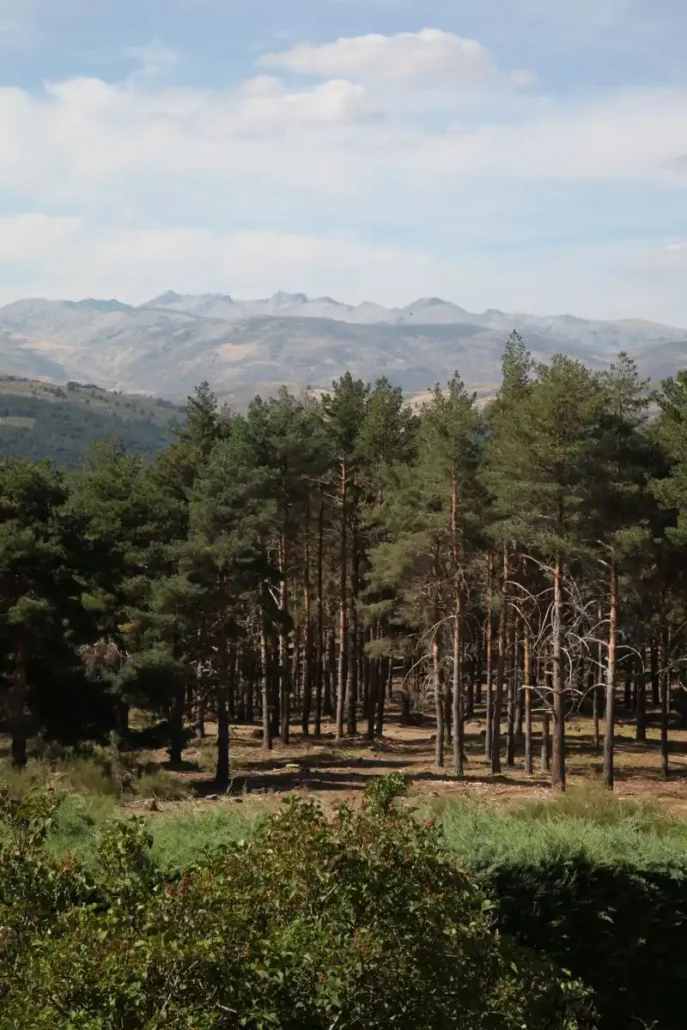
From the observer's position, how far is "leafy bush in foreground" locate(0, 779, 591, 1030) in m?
5.32

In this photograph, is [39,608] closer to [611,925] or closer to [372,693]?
[611,925]

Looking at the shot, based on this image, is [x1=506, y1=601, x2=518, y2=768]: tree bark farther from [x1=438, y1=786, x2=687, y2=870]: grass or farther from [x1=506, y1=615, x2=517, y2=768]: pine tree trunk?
[x1=438, y1=786, x2=687, y2=870]: grass

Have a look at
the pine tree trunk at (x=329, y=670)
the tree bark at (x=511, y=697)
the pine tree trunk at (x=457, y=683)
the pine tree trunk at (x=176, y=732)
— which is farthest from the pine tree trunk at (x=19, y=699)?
the pine tree trunk at (x=329, y=670)

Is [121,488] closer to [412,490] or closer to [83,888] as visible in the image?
[412,490]

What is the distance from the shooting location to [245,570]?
30.0 m

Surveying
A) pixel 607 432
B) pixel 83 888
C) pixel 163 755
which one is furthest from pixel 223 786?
pixel 83 888

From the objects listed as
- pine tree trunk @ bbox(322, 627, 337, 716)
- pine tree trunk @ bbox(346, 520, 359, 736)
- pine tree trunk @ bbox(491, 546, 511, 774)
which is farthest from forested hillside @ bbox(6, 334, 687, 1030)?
pine tree trunk @ bbox(322, 627, 337, 716)

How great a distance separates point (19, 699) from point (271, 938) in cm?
2044

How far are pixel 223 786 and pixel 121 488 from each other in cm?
1136

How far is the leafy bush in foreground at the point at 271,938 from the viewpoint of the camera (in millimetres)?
5316

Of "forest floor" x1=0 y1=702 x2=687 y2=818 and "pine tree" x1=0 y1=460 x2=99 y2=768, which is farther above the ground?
"pine tree" x1=0 y1=460 x2=99 y2=768

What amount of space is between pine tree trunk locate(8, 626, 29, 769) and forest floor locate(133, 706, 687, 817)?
4847mm

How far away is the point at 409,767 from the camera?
3500cm

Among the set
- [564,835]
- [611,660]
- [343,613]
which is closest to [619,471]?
[611,660]
